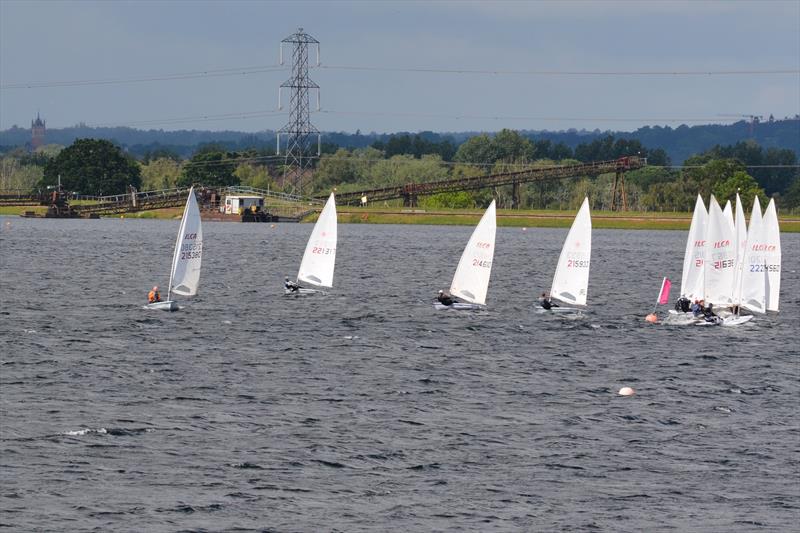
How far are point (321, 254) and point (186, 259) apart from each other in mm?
12995

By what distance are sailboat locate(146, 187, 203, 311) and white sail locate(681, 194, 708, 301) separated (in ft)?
95.7

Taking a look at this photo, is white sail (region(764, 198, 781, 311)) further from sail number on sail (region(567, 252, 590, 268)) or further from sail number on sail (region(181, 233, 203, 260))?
sail number on sail (region(181, 233, 203, 260))

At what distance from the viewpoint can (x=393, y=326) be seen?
7481 cm

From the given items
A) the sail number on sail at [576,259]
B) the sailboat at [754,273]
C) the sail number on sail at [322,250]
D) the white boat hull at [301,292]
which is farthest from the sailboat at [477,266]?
the sailboat at [754,273]

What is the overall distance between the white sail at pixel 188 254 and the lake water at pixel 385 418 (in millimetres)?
1975

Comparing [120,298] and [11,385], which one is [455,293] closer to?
[120,298]

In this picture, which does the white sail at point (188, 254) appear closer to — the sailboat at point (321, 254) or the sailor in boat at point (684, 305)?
the sailboat at point (321, 254)

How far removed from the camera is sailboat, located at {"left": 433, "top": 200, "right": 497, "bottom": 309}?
3169 inches

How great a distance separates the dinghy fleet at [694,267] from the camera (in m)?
79.1

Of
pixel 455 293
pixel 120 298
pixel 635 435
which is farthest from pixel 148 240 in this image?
pixel 635 435

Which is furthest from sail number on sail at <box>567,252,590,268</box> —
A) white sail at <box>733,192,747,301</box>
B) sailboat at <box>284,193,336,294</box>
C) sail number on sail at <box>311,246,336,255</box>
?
sail number on sail at <box>311,246,336,255</box>

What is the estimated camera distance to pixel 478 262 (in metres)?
80.6

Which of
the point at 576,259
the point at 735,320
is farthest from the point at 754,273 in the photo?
the point at 576,259

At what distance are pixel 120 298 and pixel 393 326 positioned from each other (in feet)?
72.5
